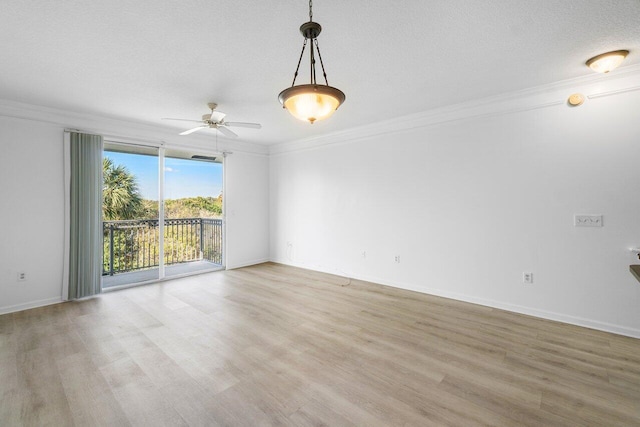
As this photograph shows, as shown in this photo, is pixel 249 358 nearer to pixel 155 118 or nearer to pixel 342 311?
pixel 342 311

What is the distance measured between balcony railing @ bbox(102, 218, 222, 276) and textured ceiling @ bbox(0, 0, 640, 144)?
7.92ft

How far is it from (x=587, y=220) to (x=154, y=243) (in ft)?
22.0

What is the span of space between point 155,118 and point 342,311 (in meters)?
4.00

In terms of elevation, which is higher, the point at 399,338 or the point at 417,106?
the point at 417,106

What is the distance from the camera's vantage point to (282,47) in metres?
2.41

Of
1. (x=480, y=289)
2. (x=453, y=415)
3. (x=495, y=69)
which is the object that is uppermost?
(x=495, y=69)

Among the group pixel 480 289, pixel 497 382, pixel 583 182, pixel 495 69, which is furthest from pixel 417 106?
pixel 497 382

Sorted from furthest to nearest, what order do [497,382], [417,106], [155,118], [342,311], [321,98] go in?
[155,118] → [417,106] → [342,311] → [497,382] → [321,98]

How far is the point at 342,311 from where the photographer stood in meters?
3.57

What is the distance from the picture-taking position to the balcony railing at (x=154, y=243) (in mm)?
5285

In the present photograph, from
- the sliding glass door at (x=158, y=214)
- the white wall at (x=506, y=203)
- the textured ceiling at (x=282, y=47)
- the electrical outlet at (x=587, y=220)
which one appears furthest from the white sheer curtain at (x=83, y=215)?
the electrical outlet at (x=587, y=220)

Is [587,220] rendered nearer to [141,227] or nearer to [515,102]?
[515,102]

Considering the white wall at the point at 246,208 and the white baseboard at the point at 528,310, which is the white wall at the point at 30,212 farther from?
the white baseboard at the point at 528,310

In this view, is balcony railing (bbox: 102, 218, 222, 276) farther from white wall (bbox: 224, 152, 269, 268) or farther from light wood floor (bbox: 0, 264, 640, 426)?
light wood floor (bbox: 0, 264, 640, 426)
